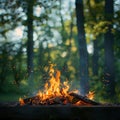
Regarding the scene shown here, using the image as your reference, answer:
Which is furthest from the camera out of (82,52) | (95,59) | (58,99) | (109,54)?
(95,59)

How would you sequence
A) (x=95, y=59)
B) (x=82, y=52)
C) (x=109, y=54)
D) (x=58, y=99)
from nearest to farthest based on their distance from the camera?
1. (x=58, y=99)
2. (x=82, y=52)
3. (x=109, y=54)
4. (x=95, y=59)

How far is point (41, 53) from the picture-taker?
158ft

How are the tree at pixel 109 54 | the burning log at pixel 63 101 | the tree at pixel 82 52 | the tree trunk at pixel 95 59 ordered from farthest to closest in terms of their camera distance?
the tree trunk at pixel 95 59 < the tree at pixel 109 54 < the tree at pixel 82 52 < the burning log at pixel 63 101

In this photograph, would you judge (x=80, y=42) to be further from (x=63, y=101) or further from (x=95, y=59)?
(x=95, y=59)

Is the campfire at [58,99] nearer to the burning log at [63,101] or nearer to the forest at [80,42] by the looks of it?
the burning log at [63,101]

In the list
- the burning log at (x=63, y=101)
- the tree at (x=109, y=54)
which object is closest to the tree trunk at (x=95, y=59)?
the tree at (x=109, y=54)

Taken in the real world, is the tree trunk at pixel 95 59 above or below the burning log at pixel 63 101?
above

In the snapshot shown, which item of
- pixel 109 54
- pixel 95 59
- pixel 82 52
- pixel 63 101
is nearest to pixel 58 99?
pixel 63 101

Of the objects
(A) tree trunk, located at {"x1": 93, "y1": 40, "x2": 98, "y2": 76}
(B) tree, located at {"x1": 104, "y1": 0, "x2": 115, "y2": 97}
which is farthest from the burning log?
(A) tree trunk, located at {"x1": 93, "y1": 40, "x2": 98, "y2": 76}

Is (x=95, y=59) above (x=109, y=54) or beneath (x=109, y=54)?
beneath

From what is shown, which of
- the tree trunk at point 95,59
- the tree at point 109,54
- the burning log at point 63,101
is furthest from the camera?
the tree trunk at point 95,59

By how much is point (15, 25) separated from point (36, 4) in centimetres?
390

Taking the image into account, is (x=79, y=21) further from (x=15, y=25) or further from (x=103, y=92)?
(x=15, y=25)

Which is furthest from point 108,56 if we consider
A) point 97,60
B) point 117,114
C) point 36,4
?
point 97,60
